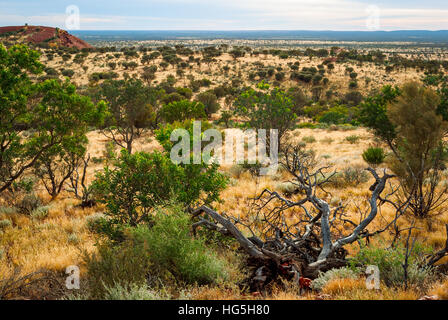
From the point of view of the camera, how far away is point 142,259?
15.4 feet

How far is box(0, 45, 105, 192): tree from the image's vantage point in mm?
7441

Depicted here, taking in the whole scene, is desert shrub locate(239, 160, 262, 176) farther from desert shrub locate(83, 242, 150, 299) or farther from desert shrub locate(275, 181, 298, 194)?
desert shrub locate(83, 242, 150, 299)

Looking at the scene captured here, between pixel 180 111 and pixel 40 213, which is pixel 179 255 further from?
pixel 180 111

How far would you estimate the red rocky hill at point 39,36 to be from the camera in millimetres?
80062

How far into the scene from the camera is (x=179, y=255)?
4.84m

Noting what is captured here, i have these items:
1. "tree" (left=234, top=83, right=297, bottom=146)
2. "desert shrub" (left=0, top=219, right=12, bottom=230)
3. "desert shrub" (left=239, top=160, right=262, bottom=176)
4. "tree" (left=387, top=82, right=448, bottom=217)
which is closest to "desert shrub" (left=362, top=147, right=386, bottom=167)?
"tree" (left=234, top=83, right=297, bottom=146)

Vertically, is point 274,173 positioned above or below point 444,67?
below

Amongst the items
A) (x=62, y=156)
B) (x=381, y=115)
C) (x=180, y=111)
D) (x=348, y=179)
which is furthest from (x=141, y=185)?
(x=180, y=111)

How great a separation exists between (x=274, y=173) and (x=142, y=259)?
397 inches

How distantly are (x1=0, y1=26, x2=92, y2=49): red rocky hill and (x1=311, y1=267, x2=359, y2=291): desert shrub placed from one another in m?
88.9
